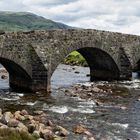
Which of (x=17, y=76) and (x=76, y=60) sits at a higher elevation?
(x=76, y=60)

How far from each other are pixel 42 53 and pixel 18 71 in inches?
115

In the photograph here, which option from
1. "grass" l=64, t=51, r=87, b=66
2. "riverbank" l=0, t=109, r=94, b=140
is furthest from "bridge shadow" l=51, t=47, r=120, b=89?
"grass" l=64, t=51, r=87, b=66

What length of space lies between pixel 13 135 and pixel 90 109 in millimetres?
12799

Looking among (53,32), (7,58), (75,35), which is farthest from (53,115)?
(75,35)

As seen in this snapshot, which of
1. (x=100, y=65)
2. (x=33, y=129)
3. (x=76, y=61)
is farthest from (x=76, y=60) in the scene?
(x=33, y=129)

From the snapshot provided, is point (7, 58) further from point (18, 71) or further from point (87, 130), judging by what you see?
point (87, 130)

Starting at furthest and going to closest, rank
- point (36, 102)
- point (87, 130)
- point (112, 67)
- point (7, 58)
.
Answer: point (112, 67) < point (7, 58) < point (36, 102) < point (87, 130)

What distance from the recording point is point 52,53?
3847 cm

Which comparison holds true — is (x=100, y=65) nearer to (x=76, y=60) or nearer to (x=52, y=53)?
(x=52, y=53)

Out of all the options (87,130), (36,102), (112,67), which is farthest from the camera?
(112,67)

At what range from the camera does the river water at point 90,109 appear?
77.2 ft

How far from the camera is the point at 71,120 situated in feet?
84.7

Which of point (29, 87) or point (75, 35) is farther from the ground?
point (75, 35)

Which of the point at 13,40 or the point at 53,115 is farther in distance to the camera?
the point at 13,40
